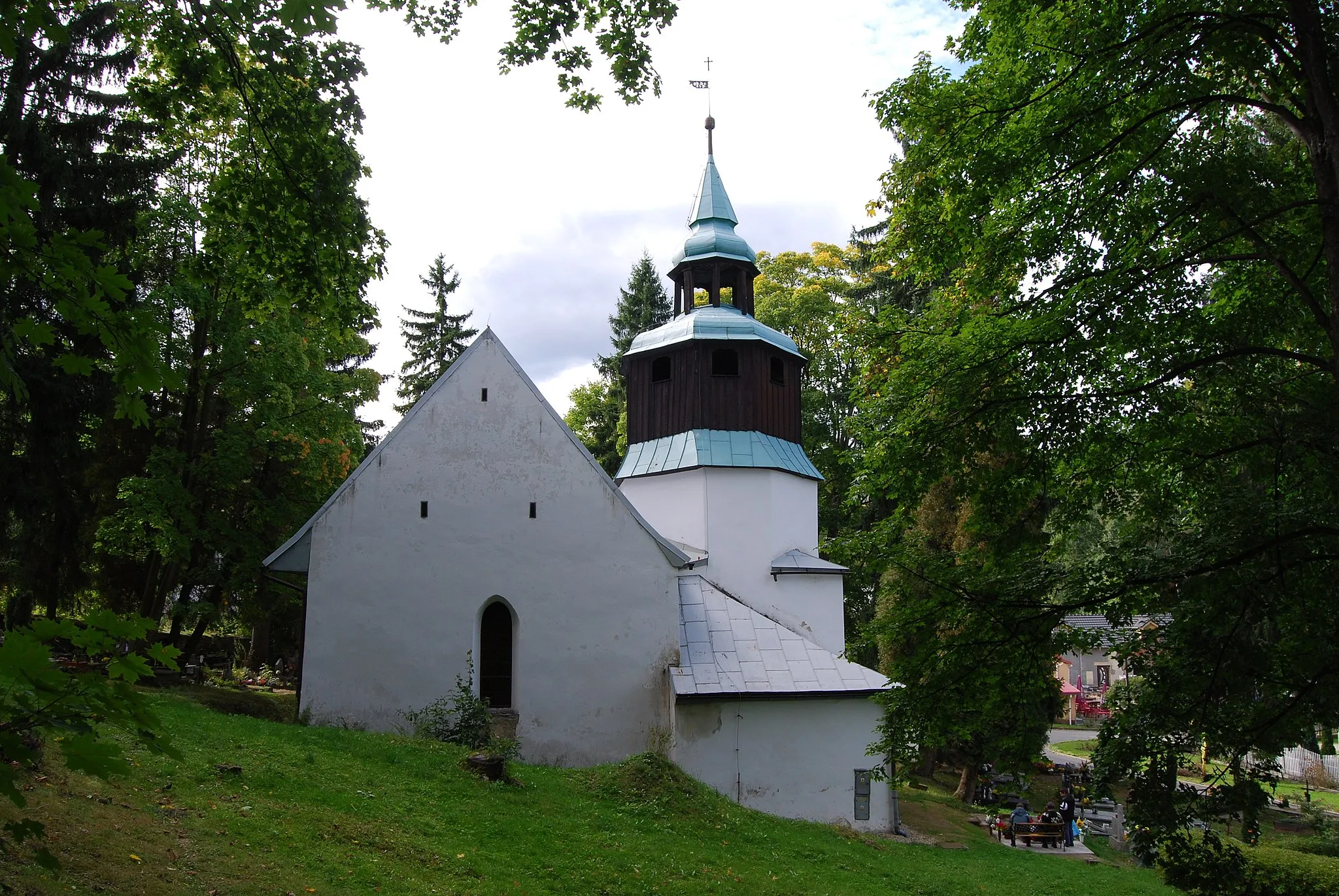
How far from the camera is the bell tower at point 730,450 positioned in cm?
2078

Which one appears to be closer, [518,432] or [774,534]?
[518,432]

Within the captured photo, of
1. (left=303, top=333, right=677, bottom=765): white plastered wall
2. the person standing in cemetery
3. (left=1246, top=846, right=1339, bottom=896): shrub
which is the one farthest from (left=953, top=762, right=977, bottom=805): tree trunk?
(left=303, top=333, right=677, bottom=765): white plastered wall

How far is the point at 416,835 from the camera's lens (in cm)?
947

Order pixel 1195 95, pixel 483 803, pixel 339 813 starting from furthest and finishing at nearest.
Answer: pixel 483 803, pixel 339 813, pixel 1195 95

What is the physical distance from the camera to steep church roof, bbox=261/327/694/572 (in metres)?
15.6

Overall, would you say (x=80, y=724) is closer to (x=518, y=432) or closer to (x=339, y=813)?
(x=339, y=813)

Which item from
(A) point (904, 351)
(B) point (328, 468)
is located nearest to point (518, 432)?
(B) point (328, 468)

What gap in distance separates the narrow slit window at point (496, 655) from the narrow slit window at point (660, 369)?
800cm

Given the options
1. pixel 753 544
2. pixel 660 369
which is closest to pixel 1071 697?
pixel 753 544

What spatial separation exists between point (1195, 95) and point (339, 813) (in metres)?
10.0

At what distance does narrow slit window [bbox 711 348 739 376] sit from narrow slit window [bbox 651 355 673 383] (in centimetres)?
114

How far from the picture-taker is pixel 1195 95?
23.6ft

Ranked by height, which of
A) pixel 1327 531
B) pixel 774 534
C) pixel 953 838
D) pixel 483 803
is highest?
pixel 774 534

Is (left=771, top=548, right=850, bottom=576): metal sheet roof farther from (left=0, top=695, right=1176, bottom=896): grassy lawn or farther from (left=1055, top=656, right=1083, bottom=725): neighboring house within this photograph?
(left=1055, top=656, right=1083, bottom=725): neighboring house
